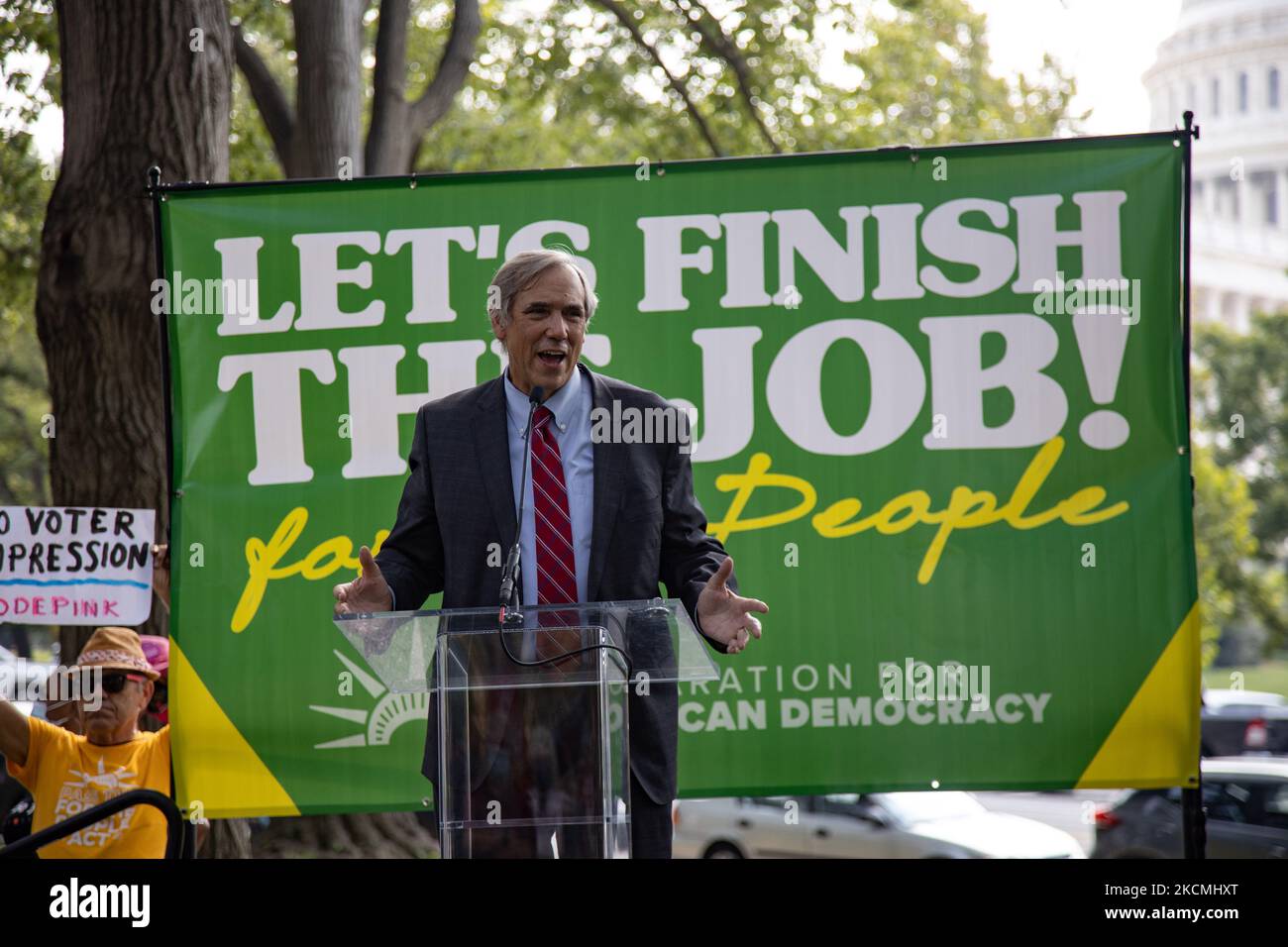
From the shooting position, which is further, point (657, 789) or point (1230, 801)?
point (1230, 801)

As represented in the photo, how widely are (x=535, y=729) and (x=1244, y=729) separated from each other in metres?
25.8

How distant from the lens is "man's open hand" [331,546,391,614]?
3955mm

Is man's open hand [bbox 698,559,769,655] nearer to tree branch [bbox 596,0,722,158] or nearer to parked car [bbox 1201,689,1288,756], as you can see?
tree branch [bbox 596,0,722,158]

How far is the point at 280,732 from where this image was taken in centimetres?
624

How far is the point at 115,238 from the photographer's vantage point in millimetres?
7148

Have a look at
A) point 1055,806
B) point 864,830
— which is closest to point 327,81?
point 864,830

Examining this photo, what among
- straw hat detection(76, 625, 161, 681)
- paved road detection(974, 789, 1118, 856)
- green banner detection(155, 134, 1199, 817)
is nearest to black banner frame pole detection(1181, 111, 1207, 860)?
green banner detection(155, 134, 1199, 817)

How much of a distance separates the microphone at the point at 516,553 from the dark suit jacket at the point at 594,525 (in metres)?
0.13

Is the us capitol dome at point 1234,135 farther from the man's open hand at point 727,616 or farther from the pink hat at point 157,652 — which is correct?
the man's open hand at point 727,616

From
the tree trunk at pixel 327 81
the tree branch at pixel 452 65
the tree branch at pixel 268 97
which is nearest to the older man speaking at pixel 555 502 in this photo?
the tree trunk at pixel 327 81

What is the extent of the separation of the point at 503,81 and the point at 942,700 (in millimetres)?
13290
